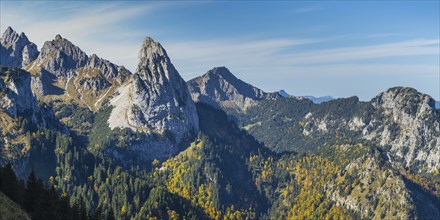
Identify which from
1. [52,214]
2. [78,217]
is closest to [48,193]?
[52,214]

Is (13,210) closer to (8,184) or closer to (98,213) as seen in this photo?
(8,184)

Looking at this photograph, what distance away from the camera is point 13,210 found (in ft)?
271

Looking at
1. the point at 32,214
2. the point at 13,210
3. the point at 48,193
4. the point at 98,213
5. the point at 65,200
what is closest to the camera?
the point at 13,210

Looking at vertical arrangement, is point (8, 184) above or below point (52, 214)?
above

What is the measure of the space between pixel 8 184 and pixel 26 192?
15.6 feet

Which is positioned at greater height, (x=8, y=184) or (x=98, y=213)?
(x=8, y=184)

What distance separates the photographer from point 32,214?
9806cm

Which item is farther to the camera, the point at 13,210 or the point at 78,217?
the point at 78,217

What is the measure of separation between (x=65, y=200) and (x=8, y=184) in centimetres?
1544

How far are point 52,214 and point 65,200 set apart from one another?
11899 mm

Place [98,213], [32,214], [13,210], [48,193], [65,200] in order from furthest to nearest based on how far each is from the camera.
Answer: [98,213], [65,200], [48,193], [32,214], [13,210]

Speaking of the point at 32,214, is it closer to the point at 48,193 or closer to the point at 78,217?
the point at 48,193

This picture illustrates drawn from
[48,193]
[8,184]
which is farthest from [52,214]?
[8,184]

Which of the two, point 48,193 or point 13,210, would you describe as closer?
point 13,210
